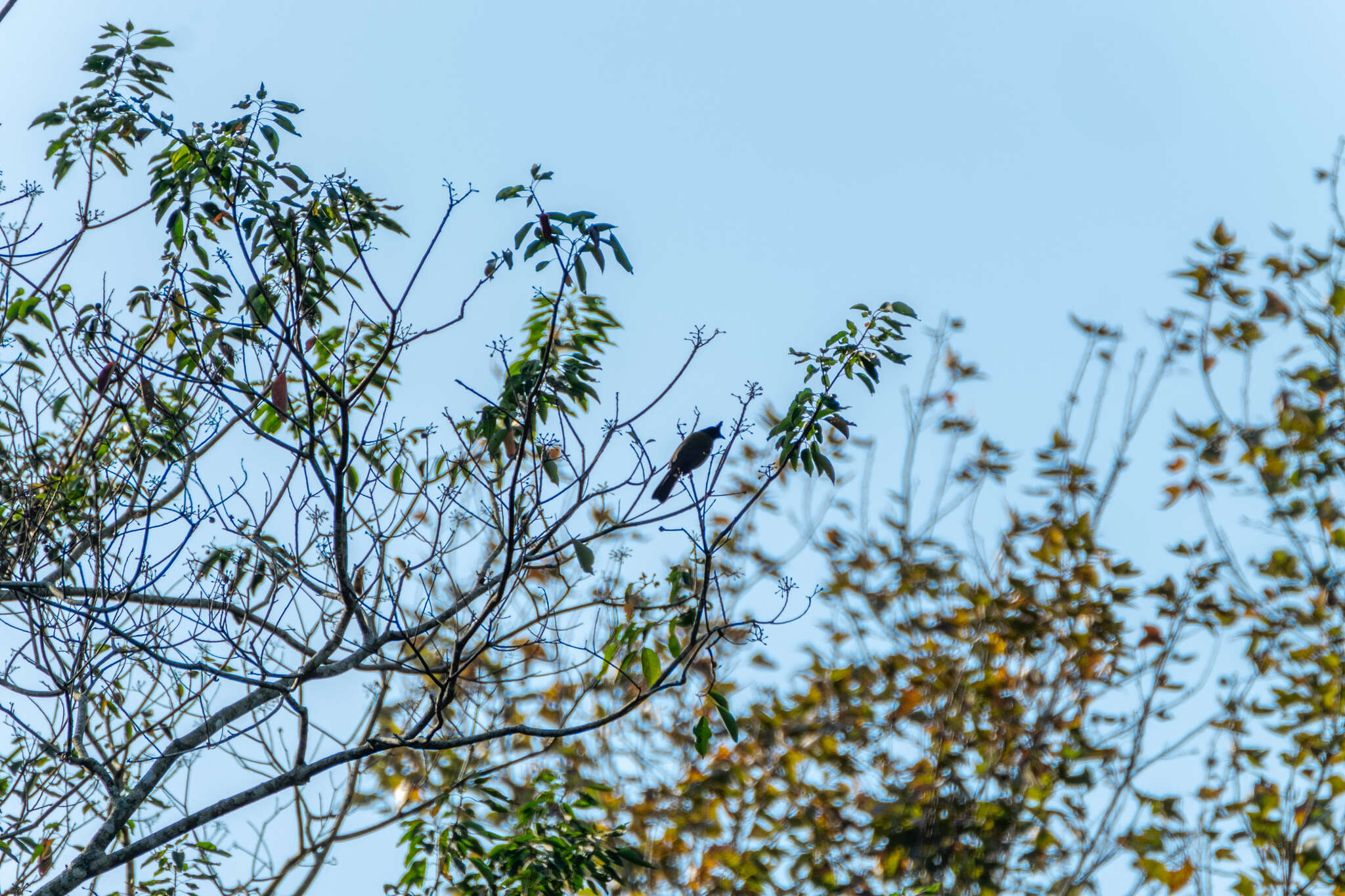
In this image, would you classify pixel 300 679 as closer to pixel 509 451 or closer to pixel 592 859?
pixel 509 451

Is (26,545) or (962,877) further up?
(26,545)

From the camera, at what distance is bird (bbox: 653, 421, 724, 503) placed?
12.7 ft

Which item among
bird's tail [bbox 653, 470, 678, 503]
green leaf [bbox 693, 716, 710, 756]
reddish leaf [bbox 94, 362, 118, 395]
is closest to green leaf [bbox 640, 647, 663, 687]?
green leaf [bbox 693, 716, 710, 756]

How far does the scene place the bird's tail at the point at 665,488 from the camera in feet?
14.7

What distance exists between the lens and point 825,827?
5.75m

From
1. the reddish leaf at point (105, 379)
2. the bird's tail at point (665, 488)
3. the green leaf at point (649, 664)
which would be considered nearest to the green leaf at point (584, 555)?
the green leaf at point (649, 664)

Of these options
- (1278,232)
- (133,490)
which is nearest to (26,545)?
(133,490)

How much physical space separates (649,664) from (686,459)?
2.40 feet

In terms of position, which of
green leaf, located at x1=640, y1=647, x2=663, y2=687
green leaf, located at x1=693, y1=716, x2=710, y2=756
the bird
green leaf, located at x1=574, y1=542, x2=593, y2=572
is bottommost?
green leaf, located at x1=693, y1=716, x2=710, y2=756

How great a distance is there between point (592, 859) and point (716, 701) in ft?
3.90

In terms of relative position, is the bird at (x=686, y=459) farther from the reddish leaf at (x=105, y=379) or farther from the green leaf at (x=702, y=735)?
the reddish leaf at (x=105, y=379)

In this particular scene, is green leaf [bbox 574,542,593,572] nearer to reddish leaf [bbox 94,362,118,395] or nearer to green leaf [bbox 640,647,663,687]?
green leaf [bbox 640,647,663,687]

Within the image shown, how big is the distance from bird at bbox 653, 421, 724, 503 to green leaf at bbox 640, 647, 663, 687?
21.7 inches

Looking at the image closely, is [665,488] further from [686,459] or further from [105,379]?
[105,379]
